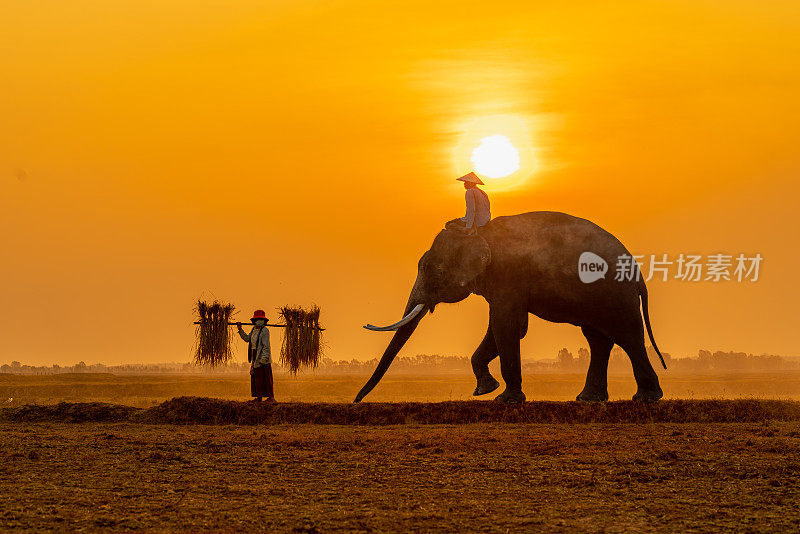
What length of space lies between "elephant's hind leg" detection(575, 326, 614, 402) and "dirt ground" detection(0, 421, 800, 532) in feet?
6.38

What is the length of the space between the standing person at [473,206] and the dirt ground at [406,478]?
3.45 m

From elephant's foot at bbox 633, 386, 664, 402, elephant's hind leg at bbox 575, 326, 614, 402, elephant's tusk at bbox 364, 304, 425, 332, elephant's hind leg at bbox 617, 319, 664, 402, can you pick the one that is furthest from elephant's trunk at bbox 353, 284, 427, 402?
elephant's foot at bbox 633, 386, 664, 402

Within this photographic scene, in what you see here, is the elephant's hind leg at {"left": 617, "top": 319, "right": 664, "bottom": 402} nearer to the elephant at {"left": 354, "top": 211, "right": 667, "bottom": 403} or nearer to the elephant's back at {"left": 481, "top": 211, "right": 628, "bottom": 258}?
the elephant at {"left": 354, "top": 211, "right": 667, "bottom": 403}

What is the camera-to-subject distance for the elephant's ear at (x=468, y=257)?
16.5 meters

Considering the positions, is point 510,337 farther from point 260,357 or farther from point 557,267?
point 260,357

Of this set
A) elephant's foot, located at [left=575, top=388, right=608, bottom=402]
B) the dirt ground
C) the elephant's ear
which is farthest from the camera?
elephant's foot, located at [left=575, top=388, right=608, bottom=402]

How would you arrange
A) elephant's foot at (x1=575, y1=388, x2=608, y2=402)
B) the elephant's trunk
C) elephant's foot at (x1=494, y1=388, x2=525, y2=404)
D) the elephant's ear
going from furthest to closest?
elephant's foot at (x1=575, y1=388, x2=608, y2=402), the elephant's trunk, elephant's foot at (x1=494, y1=388, x2=525, y2=404), the elephant's ear

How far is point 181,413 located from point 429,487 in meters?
7.77

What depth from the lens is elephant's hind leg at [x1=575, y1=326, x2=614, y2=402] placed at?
17516 mm

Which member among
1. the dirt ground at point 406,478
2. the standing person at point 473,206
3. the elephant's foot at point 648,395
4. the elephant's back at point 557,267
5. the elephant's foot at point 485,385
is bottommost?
the dirt ground at point 406,478

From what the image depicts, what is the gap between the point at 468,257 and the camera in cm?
1664

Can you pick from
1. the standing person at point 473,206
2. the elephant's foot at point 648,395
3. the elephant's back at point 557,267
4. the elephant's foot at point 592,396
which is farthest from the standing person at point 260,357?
the elephant's foot at point 648,395

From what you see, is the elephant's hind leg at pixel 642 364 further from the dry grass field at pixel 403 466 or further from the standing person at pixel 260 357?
the standing person at pixel 260 357

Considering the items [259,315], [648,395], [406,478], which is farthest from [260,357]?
[648,395]
